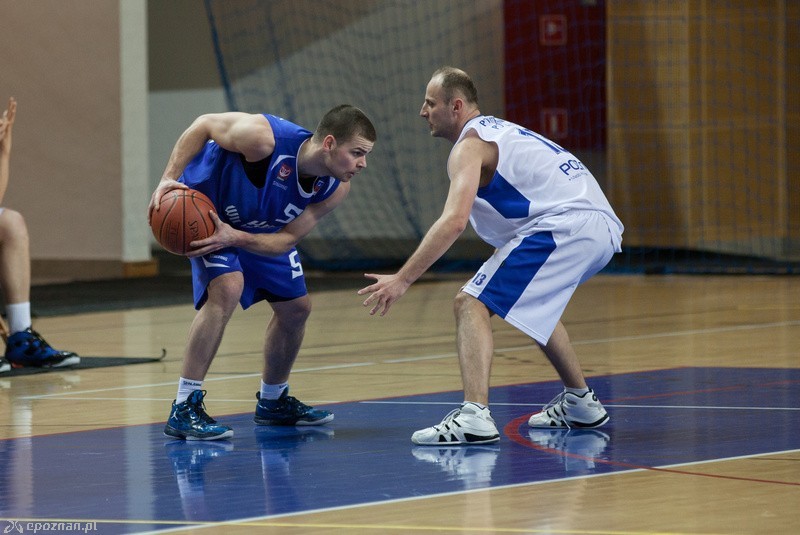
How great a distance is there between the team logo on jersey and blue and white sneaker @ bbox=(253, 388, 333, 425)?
87 centimetres

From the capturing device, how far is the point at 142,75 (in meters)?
13.6

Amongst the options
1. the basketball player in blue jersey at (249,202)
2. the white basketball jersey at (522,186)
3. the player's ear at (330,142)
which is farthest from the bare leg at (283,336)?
the white basketball jersey at (522,186)

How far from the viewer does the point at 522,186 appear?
5.24 meters

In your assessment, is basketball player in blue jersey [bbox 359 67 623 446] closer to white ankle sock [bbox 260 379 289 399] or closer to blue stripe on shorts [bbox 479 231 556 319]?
blue stripe on shorts [bbox 479 231 556 319]

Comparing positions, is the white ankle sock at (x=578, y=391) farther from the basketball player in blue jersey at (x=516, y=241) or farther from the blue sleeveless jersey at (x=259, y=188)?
the blue sleeveless jersey at (x=259, y=188)

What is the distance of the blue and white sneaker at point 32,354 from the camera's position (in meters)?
7.52

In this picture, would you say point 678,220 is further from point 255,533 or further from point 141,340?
→ point 255,533

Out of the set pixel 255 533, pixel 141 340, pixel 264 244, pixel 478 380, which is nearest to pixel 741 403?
pixel 478 380

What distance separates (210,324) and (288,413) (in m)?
0.56

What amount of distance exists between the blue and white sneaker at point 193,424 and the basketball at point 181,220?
550 millimetres

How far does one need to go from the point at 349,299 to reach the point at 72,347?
3218 millimetres

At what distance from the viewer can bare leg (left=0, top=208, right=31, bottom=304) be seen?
7645 mm

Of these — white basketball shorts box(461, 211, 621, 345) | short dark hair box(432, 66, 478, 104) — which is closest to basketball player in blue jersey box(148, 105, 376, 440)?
short dark hair box(432, 66, 478, 104)

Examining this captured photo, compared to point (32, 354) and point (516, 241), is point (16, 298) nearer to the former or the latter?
point (32, 354)
